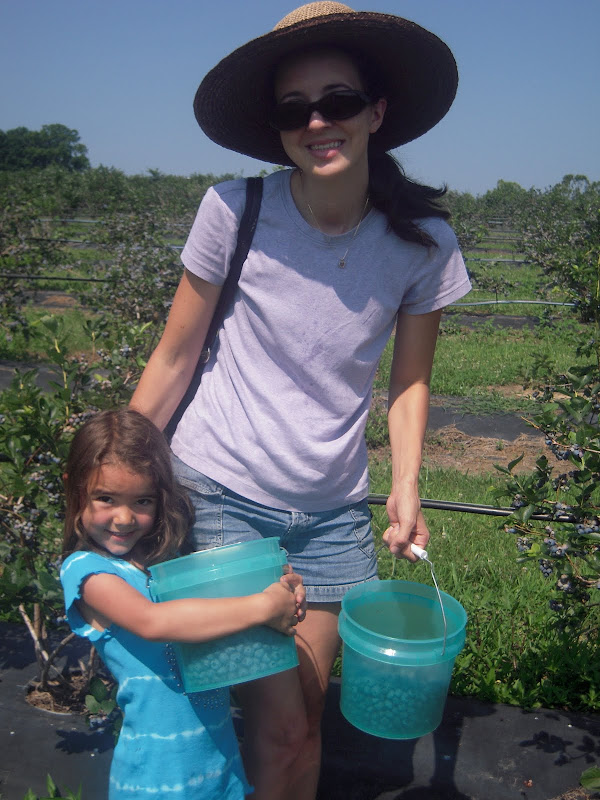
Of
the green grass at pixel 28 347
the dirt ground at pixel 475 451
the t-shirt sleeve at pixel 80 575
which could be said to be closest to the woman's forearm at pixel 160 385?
the t-shirt sleeve at pixel 80 575

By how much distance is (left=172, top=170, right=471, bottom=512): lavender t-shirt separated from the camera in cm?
156

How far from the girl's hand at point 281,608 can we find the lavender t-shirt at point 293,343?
8.4 inches

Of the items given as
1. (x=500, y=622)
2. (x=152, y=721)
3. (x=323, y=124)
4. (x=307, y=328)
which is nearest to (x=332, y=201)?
(x=323, y=124)

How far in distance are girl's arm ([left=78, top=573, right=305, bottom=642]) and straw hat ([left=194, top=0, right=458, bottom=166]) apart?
3.29ft

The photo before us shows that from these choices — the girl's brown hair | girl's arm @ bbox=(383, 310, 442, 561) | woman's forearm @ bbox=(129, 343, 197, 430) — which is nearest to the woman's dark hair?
girl's arm @ bbox=(383, 310, 442, 561)

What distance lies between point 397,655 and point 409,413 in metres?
0.53

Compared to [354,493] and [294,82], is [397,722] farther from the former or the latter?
[294,82]

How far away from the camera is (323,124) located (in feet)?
4.87

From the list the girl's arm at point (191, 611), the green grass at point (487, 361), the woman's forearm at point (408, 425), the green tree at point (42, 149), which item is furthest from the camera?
the green tree at point (42, 149)

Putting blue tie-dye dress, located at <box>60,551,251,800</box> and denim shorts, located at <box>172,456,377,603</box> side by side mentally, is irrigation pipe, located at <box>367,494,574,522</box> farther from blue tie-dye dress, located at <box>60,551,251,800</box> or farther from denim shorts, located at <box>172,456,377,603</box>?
blue tie-dye dress, located at <box>60,551,251,800</box>

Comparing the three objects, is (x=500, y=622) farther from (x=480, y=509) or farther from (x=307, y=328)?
(x=307, y=328)

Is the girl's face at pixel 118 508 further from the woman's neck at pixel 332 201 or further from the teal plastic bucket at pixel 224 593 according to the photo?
the woman's neck at pixel 332 201

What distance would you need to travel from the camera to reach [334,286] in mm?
1577

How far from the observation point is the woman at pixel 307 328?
155 cm
